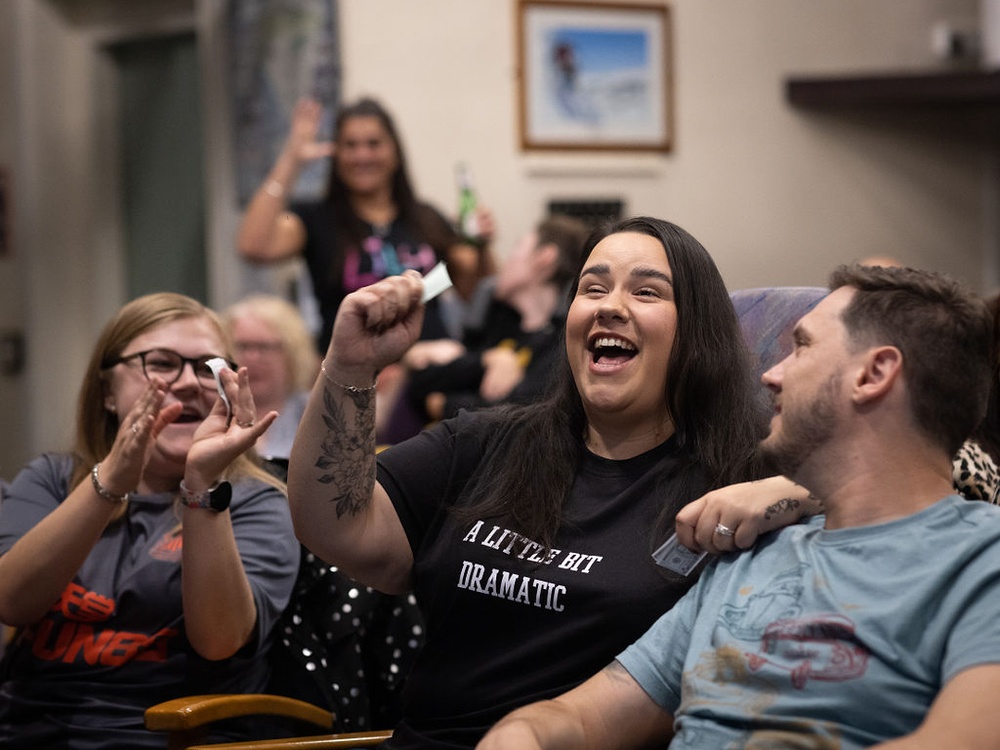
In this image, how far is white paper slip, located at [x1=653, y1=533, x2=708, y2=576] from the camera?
5.72 ft

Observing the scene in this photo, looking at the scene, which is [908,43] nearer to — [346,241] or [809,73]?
[809,73]

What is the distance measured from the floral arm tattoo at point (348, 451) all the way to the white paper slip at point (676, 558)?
15.8 inches

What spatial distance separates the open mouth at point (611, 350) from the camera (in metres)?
1.88

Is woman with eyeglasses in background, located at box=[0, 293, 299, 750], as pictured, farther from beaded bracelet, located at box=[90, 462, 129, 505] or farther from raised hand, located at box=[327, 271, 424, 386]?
raised hand, located at box=[327, 271, 424, 386]

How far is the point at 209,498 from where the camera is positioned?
1.96 m

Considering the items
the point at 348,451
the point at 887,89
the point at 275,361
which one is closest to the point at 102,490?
the point at 348,451

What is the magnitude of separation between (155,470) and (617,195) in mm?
3502

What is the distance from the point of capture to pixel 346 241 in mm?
4090

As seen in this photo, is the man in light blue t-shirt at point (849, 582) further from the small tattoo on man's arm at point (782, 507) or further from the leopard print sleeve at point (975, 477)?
the leopard print sleeve at point (975, 477)

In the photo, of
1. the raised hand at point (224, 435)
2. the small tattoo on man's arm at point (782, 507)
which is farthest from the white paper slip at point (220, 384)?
the small tattoo on man's arm at point (782, 507)

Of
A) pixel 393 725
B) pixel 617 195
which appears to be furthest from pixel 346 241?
pixel 393 725

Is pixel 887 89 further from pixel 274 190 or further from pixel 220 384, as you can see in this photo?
pixel 220 384

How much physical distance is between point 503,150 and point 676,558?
147 inches

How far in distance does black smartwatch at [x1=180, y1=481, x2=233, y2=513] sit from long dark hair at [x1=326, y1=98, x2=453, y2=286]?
216 cm
